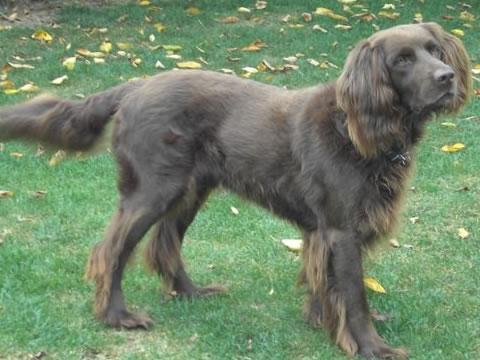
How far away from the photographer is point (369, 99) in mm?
4414

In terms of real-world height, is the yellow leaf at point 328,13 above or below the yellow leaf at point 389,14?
below

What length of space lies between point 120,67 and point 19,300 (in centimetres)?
541

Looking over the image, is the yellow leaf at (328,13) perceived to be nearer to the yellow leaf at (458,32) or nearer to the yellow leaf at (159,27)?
the yellow leaf at (458,32)

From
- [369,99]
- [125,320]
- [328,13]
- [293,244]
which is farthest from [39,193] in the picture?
[328,13]

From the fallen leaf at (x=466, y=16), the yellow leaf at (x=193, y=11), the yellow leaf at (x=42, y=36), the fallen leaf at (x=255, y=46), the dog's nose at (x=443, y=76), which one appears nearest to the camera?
the dog's nose at (x=443, y=76)

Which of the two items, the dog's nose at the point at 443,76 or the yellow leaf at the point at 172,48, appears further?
the yellow leaf at the point at 172,48

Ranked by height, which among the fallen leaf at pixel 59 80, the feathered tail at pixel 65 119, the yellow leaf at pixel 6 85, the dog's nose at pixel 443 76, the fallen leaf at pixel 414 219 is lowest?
the fallen leaf at pixel 59 80

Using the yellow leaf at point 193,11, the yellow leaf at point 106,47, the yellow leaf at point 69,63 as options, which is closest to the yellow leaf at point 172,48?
the yellow leaf at point 106,47

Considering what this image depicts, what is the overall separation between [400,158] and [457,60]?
588mm

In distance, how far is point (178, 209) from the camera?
5.12 metres

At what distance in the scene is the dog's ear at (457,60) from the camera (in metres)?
4.59

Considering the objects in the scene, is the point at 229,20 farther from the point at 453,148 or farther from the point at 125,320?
the point at 125,320

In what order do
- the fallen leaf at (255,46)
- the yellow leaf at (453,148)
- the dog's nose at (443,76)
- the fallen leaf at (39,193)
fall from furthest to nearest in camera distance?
the fallen leaf at (255,46) → the yellow leaf at (453,148) → the fallen leaf at (39,193) → the dog's nose at (443,76)

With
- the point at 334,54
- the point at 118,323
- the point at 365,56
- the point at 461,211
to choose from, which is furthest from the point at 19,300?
the point at 334,54
